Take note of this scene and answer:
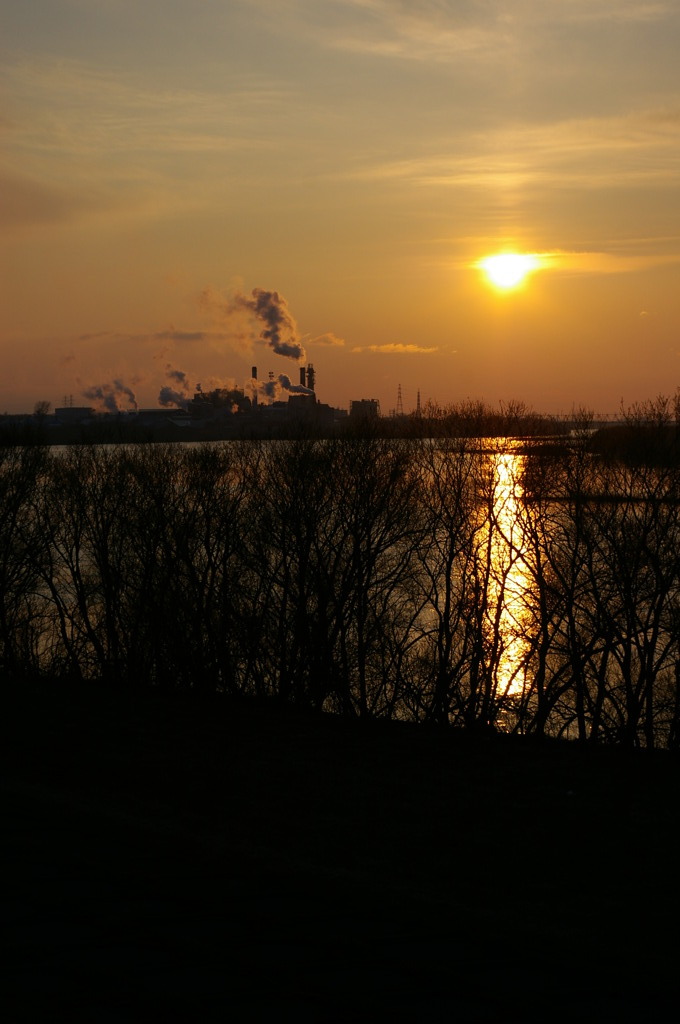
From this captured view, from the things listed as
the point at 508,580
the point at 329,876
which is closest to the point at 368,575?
the point at 508,580

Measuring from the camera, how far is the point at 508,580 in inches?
1192

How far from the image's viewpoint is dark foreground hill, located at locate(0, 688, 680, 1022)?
18.4ft

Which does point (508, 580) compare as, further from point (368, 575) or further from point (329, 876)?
point (329, 876)

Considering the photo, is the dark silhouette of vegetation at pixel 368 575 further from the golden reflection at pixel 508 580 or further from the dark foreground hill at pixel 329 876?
the dark foreground hill at pixel 329 876

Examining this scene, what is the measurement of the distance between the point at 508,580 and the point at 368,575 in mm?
4060

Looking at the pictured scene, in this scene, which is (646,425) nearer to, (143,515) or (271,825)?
(143,515)

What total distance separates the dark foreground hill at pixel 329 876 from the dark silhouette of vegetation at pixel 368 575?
1389 centimetres

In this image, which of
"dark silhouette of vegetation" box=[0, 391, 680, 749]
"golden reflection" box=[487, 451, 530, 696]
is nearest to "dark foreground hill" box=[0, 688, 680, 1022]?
"dark silhouette of vegetation" box=[0, 391, 680, 749]

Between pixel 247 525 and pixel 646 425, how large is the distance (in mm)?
12339

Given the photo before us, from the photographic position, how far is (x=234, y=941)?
20.5 feet

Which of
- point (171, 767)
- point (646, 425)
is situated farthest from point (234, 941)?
point (646, 425)

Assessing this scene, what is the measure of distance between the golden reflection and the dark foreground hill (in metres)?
Result: 16.2

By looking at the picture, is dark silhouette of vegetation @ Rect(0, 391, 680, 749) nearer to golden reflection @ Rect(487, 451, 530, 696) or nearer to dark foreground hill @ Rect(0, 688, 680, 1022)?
golden reflection @ Rect(487, 451, 530, 696)

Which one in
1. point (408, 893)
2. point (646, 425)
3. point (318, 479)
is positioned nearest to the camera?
point (408, 893)
